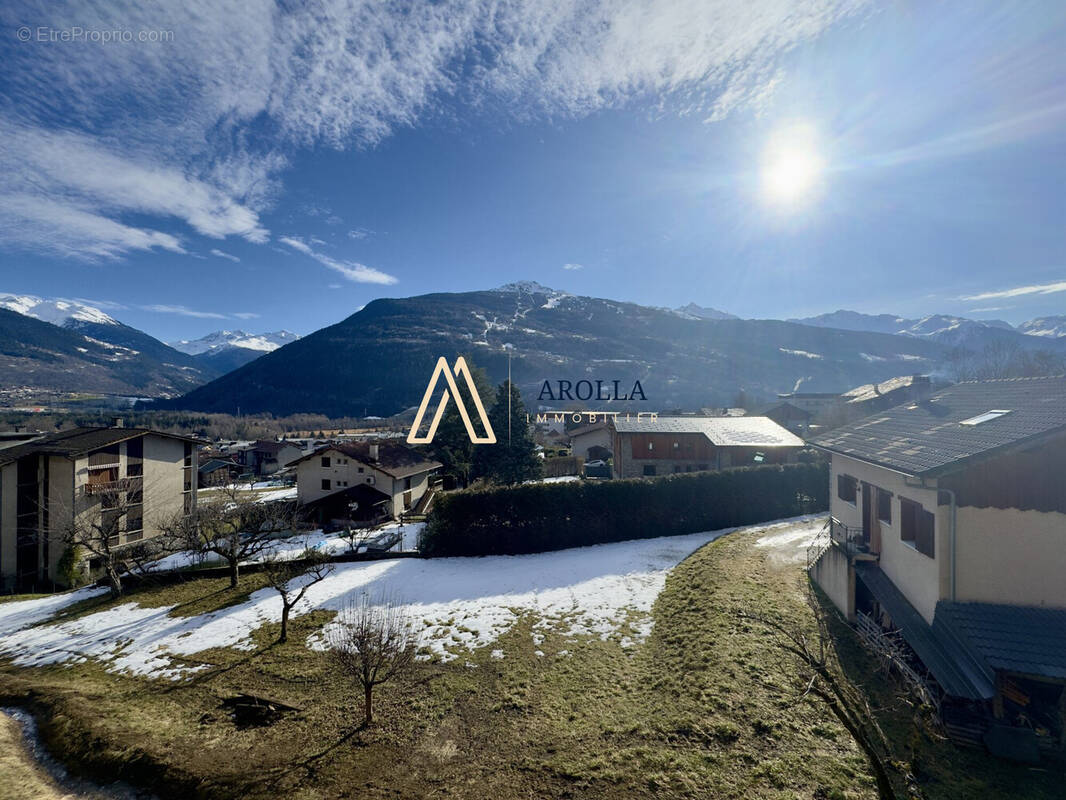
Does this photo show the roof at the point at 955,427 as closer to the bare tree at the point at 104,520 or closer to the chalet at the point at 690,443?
the chalet at the point at 690,443

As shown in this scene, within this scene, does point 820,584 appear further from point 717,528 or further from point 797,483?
point 797,483

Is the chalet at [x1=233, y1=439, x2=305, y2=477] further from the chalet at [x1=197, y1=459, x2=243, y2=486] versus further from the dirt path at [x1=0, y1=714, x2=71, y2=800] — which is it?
the dirt path at [x1=0, y1=714, x2=71, y2=800]

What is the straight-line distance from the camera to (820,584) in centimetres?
1479

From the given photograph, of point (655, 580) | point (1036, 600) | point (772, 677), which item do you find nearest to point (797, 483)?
point (655, 580)

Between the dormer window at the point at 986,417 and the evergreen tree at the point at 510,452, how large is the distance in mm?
32433

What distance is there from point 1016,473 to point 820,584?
7111 mm

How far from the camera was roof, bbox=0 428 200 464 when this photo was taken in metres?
27.3

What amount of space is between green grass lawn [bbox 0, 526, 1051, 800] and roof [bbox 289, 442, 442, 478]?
75.8 feet

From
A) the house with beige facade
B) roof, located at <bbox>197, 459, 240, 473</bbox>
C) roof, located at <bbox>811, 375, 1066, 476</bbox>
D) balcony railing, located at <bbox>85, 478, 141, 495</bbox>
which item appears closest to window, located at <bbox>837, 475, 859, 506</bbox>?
roof, located at <bbox>811, 375, 1066, 476</bbox>

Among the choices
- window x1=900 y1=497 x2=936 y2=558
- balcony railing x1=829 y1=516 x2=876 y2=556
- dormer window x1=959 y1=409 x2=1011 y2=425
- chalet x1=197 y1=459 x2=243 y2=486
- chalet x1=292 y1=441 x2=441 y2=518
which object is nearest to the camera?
window x1=900 y1=497 x2=936 y2=558

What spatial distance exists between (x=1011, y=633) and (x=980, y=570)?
137 cm

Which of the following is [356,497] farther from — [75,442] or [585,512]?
[585,512]

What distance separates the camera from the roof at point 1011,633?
321 inches

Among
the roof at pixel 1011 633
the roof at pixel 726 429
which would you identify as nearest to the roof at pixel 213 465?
the roof at pixel 726 429
